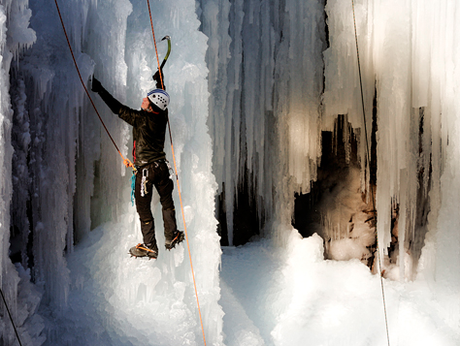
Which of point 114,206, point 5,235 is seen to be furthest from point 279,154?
point 5,235

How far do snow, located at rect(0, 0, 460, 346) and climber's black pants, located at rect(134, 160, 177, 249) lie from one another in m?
0.27

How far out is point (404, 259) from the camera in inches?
188

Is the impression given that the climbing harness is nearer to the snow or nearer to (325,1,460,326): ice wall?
the snow

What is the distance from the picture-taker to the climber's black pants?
265cm

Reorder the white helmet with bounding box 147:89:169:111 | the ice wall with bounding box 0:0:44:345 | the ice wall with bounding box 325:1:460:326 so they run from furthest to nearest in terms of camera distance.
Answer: the ice wall with bounding box 325:1:460:326 → the white helmet with bounding box 147:89:169:111 → the ice wall with bounding box 0:0:44:345

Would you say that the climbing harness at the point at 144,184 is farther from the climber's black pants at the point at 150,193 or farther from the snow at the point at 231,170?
the snow at the point at 231,170

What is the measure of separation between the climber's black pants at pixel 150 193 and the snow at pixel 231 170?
0.90 ft

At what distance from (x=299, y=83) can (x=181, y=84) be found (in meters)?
2.25

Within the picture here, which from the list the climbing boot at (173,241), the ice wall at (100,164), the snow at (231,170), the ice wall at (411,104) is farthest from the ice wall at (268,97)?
the climbing boot at (173,241)

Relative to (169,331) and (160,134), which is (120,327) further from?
(160,134)

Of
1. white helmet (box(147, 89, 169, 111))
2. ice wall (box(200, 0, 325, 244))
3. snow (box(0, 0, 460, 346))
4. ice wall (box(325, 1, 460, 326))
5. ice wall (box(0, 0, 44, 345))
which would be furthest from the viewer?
ice wall (box(200, 0, 325, 244))

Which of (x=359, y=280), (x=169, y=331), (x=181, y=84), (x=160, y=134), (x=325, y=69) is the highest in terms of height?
(x=325, y=69)

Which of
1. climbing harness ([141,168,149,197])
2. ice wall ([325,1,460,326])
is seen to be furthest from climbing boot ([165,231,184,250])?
ice wall ([325,1,460,326])

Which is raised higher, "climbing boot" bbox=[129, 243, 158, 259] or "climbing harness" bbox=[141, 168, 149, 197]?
"climbing harness" bbox=[141, 168, 149, 197]
